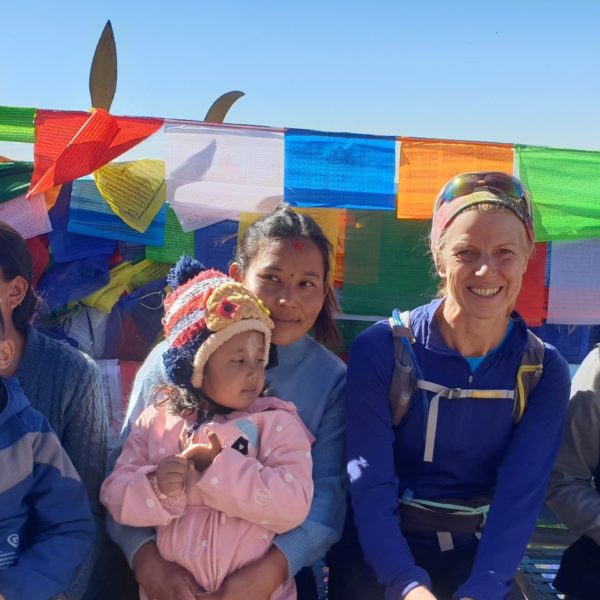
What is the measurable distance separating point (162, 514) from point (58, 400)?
2.04 feet

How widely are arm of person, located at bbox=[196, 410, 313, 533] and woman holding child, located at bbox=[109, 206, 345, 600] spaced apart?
186 millimetres

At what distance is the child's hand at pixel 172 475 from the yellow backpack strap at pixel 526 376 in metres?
1.15

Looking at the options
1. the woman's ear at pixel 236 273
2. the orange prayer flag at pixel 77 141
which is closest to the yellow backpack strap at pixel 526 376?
the woman's ear at pixel 236 273

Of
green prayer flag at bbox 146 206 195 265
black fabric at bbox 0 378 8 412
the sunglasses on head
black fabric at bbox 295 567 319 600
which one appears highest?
the sunglasses on head

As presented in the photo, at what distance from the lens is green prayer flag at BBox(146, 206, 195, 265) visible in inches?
144

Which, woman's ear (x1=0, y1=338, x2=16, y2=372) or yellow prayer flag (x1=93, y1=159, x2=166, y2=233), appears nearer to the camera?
woman's ear (x1=0, y1=338, x2=16, y2=372)

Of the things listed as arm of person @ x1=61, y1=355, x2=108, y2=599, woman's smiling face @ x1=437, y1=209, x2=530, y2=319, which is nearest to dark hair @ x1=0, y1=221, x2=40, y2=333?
arm of person @ x1=61, y1=355, x2=108, y2=599

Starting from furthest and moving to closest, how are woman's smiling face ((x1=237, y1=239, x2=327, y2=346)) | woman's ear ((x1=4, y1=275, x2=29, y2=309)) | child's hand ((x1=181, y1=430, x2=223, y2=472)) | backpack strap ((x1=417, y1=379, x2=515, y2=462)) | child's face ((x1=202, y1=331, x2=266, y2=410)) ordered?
1. woman's smiling face ((x1=237, y1=239, x2=327, y2=346))
2. backpack strap ((x1=417, y1=379, x2=515, y2=462))
3. woman's ear ((x1=4, y1=275, x2=29, y2=309))
4. child's face ((x1=202, y1=331, x2=266, y2=410))
5. child's hand ((x1=181, y1=430, x2=223, y2=472))

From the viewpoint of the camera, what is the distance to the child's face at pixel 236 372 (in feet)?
7.47

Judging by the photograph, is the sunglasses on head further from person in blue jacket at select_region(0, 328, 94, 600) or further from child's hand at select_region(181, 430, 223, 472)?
person in blue jacket at select_region(0, 328, 94, 600)

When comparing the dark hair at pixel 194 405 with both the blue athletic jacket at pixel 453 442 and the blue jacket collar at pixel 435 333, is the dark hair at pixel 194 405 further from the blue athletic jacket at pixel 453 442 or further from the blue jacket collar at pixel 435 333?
the blue jacket collar at pixel 435 333

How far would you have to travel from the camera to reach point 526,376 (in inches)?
99.3

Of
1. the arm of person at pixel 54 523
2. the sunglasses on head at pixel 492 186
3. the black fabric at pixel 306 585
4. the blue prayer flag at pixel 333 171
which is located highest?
the blue prayer flag at pixel 333 171

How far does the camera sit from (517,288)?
99.0 inches
